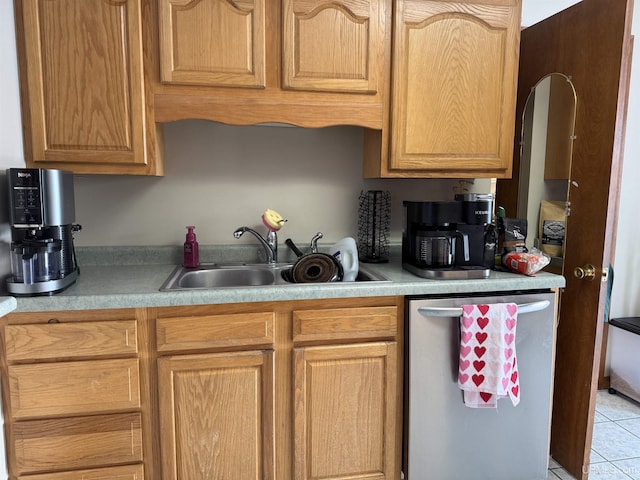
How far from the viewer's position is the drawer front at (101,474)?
4.49 feet

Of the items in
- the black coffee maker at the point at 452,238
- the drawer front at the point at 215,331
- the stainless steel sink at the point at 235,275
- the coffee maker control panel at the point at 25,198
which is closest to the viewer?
the coffee maker control panel at the point at 25,198

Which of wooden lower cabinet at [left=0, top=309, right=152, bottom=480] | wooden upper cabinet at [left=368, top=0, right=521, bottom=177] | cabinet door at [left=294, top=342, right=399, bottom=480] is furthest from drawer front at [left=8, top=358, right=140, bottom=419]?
wooden upper cabinet at [left=368, top=0, right=521, bottom=177]

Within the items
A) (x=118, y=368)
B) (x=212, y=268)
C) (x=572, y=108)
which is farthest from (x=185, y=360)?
(x=572, y=108)

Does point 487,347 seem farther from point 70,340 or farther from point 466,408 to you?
point 70,340

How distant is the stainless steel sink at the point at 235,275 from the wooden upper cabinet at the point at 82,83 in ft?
1.78

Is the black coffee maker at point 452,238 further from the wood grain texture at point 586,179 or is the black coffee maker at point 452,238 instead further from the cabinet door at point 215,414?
the cabinet door at point 215,414

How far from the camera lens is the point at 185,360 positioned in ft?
4.60

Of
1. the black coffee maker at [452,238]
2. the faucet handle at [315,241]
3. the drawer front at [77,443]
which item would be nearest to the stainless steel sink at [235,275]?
the faucet handle at [315,241]

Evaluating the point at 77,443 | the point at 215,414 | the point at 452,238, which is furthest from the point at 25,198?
the point at 452,238

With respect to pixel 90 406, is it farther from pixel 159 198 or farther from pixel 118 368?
pixel 159 198

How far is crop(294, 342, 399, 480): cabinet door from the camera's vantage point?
1.50 m

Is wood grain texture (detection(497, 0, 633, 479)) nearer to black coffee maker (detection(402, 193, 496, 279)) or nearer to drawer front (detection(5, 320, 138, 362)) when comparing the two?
black coffee maker (detection(402, 193, 496, 279))

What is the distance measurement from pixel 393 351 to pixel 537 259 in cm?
69

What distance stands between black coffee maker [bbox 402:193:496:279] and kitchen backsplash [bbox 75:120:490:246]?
450 mm
